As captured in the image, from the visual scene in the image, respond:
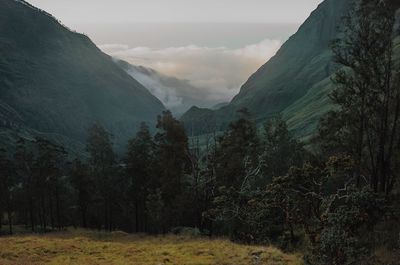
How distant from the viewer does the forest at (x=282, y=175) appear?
2477 cm

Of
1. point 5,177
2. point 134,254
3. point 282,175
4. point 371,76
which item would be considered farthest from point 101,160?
point 371,76

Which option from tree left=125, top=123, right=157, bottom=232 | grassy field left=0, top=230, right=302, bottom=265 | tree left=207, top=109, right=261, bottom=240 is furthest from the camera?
tree left=125, top=123, right=157, bottom=232

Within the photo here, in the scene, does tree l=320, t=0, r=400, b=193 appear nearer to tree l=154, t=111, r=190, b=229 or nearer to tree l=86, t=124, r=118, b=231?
tree l=154, t=111, r=190, b=229

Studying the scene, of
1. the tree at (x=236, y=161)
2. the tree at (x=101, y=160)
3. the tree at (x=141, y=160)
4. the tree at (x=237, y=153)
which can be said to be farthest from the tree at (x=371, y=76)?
the tree at (x=101, y=160)

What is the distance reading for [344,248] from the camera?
20.2 m

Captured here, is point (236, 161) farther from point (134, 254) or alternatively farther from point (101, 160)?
point (134, 254)

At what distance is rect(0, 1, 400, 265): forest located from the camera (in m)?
24.8

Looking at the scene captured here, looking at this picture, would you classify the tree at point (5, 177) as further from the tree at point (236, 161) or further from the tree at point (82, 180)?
the tree at point (236, 161)

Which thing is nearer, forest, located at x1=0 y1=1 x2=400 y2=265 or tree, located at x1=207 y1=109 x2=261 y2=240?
forest, located at x1=0 y1=1 x2=400 y2=265

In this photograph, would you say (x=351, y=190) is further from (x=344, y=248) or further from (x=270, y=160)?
(x=270, y=160)

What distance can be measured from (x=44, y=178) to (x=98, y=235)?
3224cm

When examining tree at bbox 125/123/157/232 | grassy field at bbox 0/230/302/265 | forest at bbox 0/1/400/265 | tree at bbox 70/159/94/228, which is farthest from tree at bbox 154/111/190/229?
grassy field at bbox 0/230/302/265

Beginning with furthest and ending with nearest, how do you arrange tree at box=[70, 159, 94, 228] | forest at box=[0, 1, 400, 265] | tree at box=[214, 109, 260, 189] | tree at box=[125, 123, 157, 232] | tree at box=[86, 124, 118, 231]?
tree at box=[70, 159, 94, 228]
tree at box=[86, 124, 118, 231]
tree at box=[125, 123, 157, 232]
tree at box=[214, 109, 260, 189]
forest at box=[0, 1, 400, 265]

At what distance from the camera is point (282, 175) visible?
2464 inches
